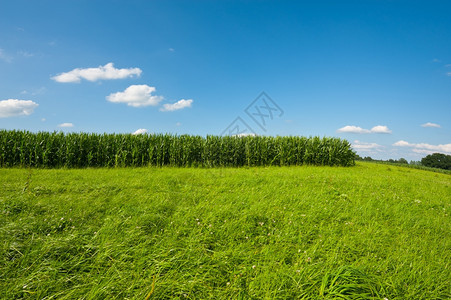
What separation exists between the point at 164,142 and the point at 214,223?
1285cm

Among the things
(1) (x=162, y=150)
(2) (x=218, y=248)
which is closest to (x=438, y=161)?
(1) (x=162, y=150)

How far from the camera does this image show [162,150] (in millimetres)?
16094

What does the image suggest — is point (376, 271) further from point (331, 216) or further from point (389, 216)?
point (389, 216)

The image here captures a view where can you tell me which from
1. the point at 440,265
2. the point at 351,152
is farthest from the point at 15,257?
the point at 351,152

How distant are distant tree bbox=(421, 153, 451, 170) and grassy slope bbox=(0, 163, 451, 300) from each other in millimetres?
55256

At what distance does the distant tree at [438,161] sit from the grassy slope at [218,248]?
55.3m

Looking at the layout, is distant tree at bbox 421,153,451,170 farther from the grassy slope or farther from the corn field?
the grassy slope

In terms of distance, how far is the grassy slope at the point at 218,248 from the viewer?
254 centimetres

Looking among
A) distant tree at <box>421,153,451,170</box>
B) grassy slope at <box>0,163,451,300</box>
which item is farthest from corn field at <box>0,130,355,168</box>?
distant tree at <box>421,153,451,170</box>

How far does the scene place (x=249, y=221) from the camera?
14.0 feet

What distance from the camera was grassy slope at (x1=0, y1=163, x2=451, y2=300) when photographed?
254 centimetres

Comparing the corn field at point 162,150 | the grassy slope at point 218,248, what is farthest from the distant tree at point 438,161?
the grassy slope at point 218,248

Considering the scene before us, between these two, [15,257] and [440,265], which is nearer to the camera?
[15,257]

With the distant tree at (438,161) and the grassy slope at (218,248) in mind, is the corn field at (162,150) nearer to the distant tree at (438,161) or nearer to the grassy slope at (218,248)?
the grassy slope at (218,248)
